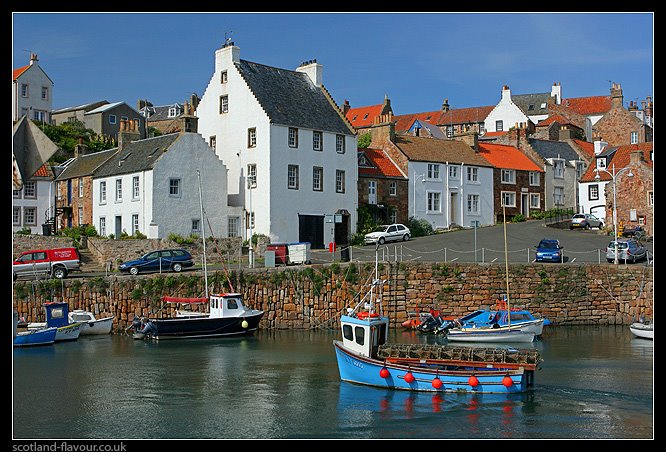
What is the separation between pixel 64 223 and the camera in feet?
188

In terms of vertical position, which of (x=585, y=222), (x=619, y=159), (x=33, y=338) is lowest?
(x=33, y=338)

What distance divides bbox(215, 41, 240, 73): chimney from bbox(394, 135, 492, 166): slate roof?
14.9 meters

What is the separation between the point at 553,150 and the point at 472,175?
15482 millimetres

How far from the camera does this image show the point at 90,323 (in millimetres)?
38531

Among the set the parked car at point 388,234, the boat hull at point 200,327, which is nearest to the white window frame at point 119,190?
the parked car at point 388,234

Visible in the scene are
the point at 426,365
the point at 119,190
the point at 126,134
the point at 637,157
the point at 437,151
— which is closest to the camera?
the point at 426,365

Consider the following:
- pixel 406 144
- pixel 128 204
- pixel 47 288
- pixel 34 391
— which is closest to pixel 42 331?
pixel 47 288

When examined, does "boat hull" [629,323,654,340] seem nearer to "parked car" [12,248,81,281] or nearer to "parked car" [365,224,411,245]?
"parked car" [365,224,411,245]

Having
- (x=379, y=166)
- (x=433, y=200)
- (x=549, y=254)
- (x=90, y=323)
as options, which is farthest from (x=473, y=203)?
(x=90, y=323)

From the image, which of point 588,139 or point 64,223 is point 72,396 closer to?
point 64,223

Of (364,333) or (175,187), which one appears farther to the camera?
(175,187)

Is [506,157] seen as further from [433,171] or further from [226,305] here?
[226,305]

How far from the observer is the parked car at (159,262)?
41844 mm

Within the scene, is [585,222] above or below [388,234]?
above
